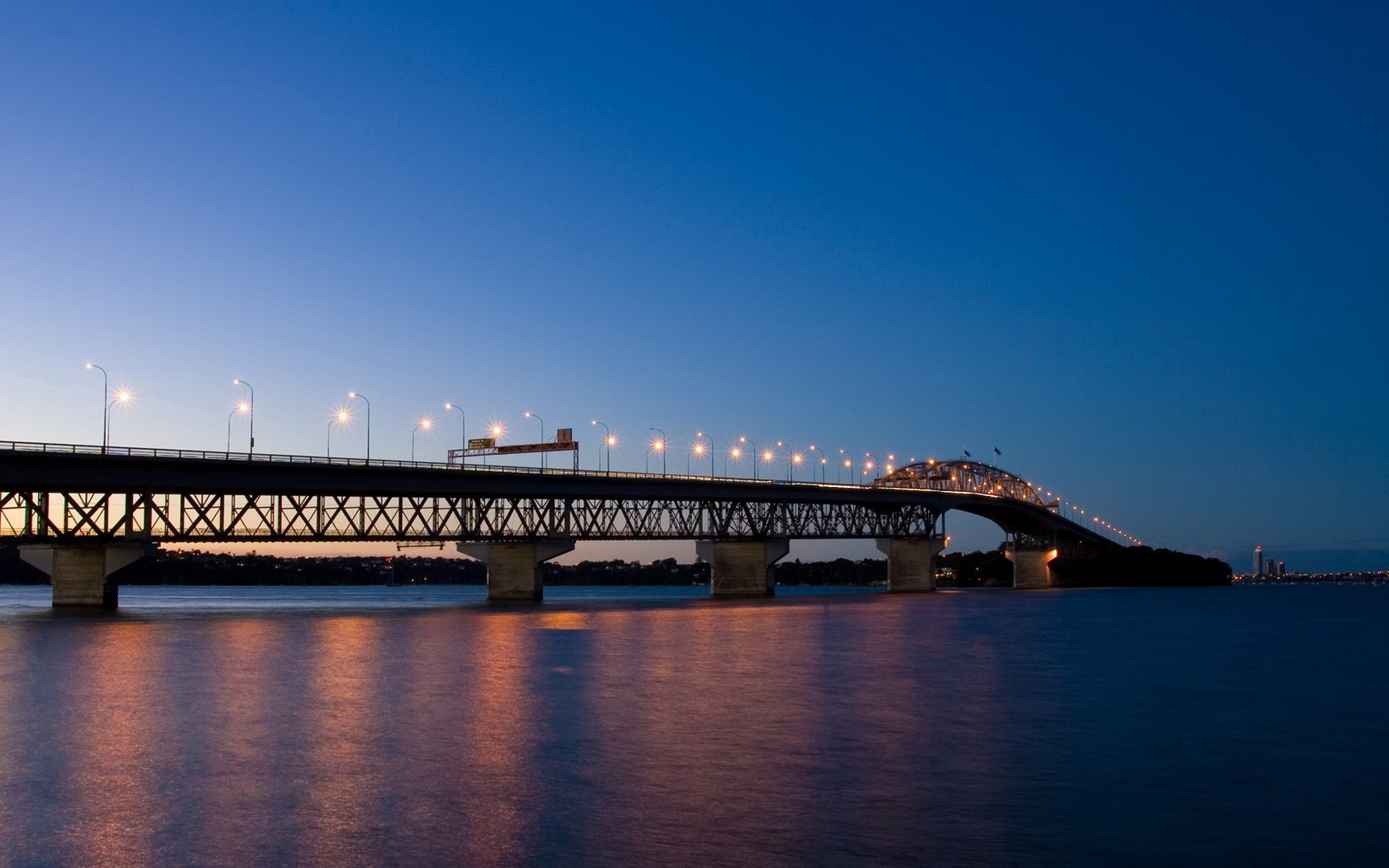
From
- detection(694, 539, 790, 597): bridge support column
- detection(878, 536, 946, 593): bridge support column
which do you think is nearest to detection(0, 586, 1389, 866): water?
detection(694, 539, 790, 597): bridge support column

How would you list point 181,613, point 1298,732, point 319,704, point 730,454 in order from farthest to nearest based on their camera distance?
point 730,454
point 181,613
point 319,704
point 1298,732

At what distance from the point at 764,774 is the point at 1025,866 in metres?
6.74

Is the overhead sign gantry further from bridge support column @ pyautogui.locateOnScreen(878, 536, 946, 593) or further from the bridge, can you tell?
bridge support column @ pyautogui.locateOnScreen(878, 536, 946, 593)

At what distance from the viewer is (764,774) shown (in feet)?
67.8

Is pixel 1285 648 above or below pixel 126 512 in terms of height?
below

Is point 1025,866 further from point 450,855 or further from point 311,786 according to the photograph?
point 311,786

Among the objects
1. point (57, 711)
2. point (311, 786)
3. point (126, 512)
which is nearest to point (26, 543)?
point (126, 512)

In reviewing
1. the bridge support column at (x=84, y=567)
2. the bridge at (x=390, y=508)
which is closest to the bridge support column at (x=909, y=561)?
the bridge at (x=390, y=508)

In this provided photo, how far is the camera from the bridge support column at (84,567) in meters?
94.1

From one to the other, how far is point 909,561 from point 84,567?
367 feet

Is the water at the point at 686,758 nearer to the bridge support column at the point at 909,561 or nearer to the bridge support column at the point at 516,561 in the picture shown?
the bridge support column at the point at 516,561

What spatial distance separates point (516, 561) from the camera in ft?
400

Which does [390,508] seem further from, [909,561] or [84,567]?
[909,561]

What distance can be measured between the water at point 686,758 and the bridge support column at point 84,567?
47.6 metres
